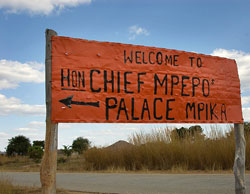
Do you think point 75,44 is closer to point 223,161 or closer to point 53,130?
point 53,130

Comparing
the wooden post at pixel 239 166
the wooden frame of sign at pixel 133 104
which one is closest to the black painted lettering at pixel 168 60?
the wooden frame of sign at pixel 133 104

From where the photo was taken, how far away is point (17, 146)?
28797 millimetres

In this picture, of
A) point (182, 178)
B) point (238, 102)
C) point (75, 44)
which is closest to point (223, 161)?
point (182, 178)

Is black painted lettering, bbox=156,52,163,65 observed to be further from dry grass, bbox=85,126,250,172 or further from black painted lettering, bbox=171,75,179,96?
dry grass, bbox=85,126,250,172

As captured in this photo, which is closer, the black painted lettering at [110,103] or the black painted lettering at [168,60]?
the black painted lettering at [110,103]

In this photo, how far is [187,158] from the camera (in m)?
10.2

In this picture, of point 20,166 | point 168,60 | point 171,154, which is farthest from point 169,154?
point 20,166

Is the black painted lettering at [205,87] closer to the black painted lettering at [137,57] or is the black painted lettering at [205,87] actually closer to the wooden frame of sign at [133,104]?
the wooden frame of sign at [133,104]

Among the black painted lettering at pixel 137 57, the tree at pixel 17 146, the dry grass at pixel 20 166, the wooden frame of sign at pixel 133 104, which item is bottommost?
the dry grass at pixel 20 166

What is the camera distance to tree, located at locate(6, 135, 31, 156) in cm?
2880

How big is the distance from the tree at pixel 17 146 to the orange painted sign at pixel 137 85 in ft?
86.5

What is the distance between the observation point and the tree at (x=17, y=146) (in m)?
28.8

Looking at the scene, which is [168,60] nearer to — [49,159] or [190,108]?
[190,108]

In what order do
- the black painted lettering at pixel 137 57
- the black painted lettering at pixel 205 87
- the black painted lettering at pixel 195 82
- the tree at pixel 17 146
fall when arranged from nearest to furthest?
1. the black painted lettering at pixel 137 57
2. the black painted lettering at pixel 195 82
3. the black painted lettering at pixel 205 87
4. the tree at pixel 17 146
